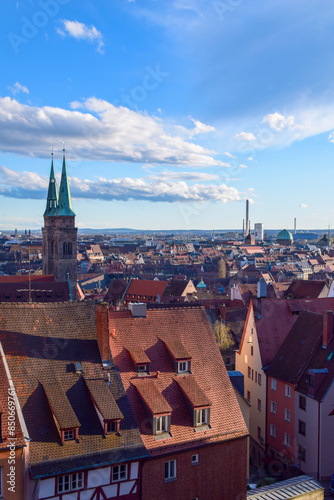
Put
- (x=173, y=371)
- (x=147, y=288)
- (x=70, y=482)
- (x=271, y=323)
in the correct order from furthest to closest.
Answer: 1. (x=147, y=288)
2. (x=271, y=323)
3. (x=173, y=371)
4. (x=70, y=482)

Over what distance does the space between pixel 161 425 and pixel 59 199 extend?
86465 mm

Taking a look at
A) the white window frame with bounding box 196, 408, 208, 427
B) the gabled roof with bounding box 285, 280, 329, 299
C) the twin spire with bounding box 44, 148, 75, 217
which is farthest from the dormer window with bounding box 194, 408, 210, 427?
the twin spire with bounding box 44, 148, 75, 217

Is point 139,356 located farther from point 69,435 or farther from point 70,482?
point 70,482

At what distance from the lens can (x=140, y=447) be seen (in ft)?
66.9

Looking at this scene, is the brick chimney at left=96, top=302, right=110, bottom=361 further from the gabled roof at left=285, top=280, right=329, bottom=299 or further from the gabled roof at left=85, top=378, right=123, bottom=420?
the gabled roof at left=285, top=280, right=329, bottom=299

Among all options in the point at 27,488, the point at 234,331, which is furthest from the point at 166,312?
the point at 234,331

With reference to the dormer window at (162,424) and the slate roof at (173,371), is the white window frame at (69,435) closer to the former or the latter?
the slate roof at (173,371)

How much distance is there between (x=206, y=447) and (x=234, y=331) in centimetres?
3265

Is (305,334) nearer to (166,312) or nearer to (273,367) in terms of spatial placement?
(273,367)

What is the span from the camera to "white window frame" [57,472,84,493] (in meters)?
18.8

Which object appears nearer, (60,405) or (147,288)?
(60,405)

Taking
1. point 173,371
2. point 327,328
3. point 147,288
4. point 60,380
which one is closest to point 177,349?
point 173,371

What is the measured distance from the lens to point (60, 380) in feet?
69.4

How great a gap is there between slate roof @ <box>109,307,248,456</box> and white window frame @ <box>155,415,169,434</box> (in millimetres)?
340
